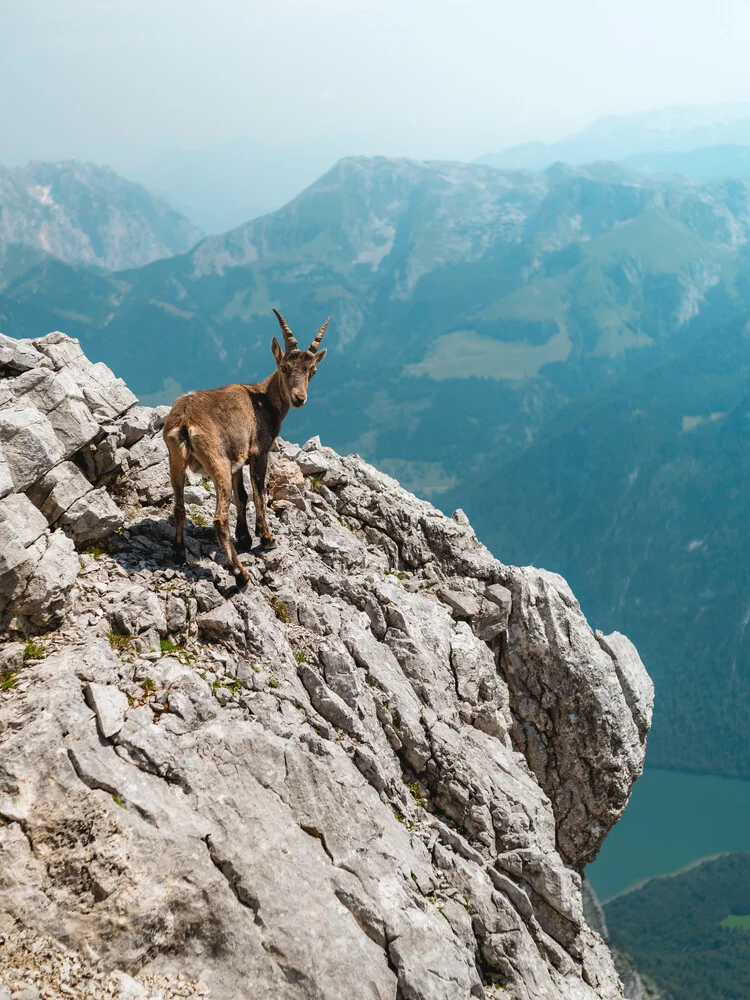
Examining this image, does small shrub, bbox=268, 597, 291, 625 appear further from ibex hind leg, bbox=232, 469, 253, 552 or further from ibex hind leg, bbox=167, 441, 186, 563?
ibex hind leg, bbox=167, 441, 186, 563

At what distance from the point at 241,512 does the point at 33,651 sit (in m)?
6.69

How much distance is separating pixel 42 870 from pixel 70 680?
3295mm

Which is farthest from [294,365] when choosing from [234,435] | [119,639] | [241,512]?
[119,639]

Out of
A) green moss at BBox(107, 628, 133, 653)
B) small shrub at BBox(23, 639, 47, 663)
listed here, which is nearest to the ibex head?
green moss at BBox(107, 628, 133, 653)

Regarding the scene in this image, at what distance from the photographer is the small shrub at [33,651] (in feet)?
49.6

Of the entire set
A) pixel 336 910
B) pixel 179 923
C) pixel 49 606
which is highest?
pixel 49 606

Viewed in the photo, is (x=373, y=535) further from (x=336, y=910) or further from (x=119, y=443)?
(x=336, y=910)

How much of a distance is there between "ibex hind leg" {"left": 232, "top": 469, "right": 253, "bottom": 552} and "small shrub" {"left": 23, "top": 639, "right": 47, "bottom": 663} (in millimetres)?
6196

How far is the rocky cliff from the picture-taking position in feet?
41.6

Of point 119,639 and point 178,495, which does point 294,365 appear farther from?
point 119,639

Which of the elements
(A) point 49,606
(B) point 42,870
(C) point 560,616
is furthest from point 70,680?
(C) point 560,616

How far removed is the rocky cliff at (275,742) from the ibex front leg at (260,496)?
29.5 inches

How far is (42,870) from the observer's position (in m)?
12.3

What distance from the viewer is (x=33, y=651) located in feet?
49.9
